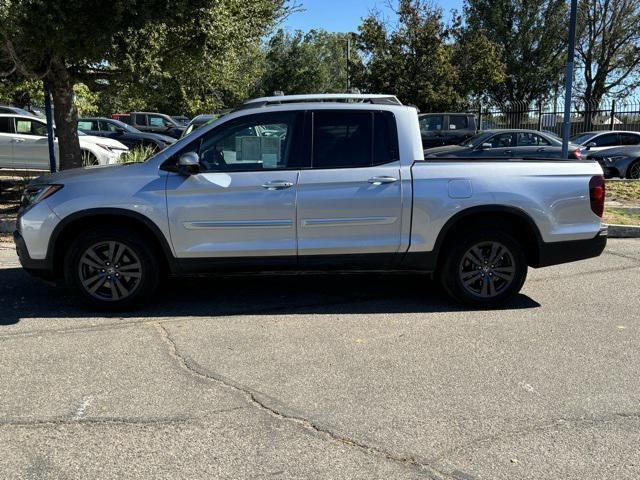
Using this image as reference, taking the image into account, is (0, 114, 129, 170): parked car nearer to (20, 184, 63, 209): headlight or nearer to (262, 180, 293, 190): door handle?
(20, 184, 63, 209): headlight

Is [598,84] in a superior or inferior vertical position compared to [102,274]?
superior

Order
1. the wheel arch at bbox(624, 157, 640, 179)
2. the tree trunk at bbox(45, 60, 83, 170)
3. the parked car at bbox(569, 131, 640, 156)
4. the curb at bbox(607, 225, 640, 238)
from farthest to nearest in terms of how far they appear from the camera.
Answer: the parked car at bbox(569, 131, 640, 156)
the wheel arch at bbox(624, 157, 640, 179)
the tree trunk at bbox(45, 60, 83, 170)
the curb at bbox(607, 225, 640, 238)

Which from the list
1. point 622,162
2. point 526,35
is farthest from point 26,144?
point 526,35

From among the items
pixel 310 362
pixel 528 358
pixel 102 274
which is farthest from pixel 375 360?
pixel 102 274

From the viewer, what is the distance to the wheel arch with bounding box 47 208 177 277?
5.32 metres

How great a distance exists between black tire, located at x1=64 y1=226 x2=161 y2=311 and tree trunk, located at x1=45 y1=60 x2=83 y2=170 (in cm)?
617

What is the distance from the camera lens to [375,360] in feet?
14.9

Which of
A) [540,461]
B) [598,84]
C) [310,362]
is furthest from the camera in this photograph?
[598,84]

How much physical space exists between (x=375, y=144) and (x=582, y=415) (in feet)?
9.47

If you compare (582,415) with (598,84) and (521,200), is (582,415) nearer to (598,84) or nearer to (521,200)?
(521,200)

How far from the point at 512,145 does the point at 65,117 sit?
10595mm

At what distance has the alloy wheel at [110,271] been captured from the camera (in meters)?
5.46

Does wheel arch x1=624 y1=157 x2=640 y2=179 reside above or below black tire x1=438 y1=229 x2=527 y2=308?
above

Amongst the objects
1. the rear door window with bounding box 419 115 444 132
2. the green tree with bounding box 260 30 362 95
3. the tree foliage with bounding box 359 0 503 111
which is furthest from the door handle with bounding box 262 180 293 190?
the green tree with bounding box 260 30 362 95
